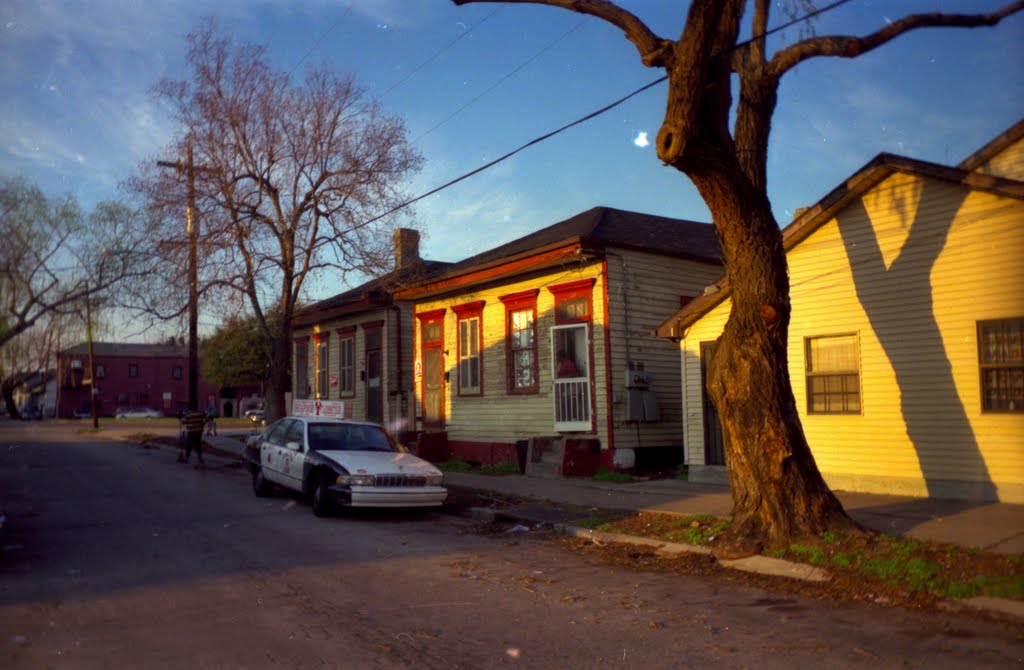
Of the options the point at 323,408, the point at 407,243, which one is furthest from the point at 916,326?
the point at 407,243

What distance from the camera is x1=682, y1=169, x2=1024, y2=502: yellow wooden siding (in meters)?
11.2

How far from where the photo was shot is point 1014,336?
436 inches

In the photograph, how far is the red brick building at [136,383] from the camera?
84000 millimetres

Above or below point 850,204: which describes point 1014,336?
below

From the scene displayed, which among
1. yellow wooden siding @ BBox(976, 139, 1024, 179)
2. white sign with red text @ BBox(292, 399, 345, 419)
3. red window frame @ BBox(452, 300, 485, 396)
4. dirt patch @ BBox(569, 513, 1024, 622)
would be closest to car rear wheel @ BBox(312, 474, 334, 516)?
dirt patch @ BBox(569, 513, 1024, 622)

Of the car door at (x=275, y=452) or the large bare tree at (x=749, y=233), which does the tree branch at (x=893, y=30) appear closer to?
the large bare tree at (x=749, y=233)

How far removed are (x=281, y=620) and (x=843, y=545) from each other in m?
5.66

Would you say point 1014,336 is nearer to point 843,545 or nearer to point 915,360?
point 915,360

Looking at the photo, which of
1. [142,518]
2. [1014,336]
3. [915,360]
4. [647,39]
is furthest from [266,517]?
[1014,336]

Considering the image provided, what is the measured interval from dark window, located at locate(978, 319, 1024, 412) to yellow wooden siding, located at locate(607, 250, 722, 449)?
22.1 ft

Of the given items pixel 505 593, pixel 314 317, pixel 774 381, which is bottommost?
pixel 505 593

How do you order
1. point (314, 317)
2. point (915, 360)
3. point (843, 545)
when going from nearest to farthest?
1. point (843, 545)
2. point (915, 360)
3. point (314, 317)

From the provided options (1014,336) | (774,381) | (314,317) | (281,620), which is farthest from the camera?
(314,317)

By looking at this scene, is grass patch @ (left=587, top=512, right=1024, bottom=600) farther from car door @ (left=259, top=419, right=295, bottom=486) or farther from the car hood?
car door @ (left=259, top=419, right=295, bottom=486)
